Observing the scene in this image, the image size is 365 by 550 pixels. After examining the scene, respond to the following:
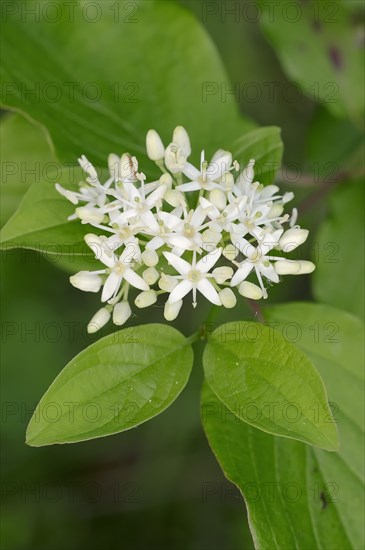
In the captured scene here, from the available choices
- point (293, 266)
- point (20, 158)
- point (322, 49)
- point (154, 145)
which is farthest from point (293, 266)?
point (322, 49)

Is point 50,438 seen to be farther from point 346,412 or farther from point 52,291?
Result: point 52,291

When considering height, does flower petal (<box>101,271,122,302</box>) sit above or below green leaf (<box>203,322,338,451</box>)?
above

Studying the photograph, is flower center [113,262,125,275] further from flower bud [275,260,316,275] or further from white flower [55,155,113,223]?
flower bud [275,260,316,275]

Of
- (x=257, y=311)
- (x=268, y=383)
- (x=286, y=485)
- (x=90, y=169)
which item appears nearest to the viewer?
(x=268, y=383)

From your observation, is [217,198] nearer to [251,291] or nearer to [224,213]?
[224,213]

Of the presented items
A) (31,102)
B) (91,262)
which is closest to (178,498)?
(91,262)

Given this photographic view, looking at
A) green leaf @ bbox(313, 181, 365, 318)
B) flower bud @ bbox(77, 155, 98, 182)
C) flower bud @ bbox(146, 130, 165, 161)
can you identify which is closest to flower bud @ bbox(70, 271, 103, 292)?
flower bud @ bbox(77, 155, 98, 182)
